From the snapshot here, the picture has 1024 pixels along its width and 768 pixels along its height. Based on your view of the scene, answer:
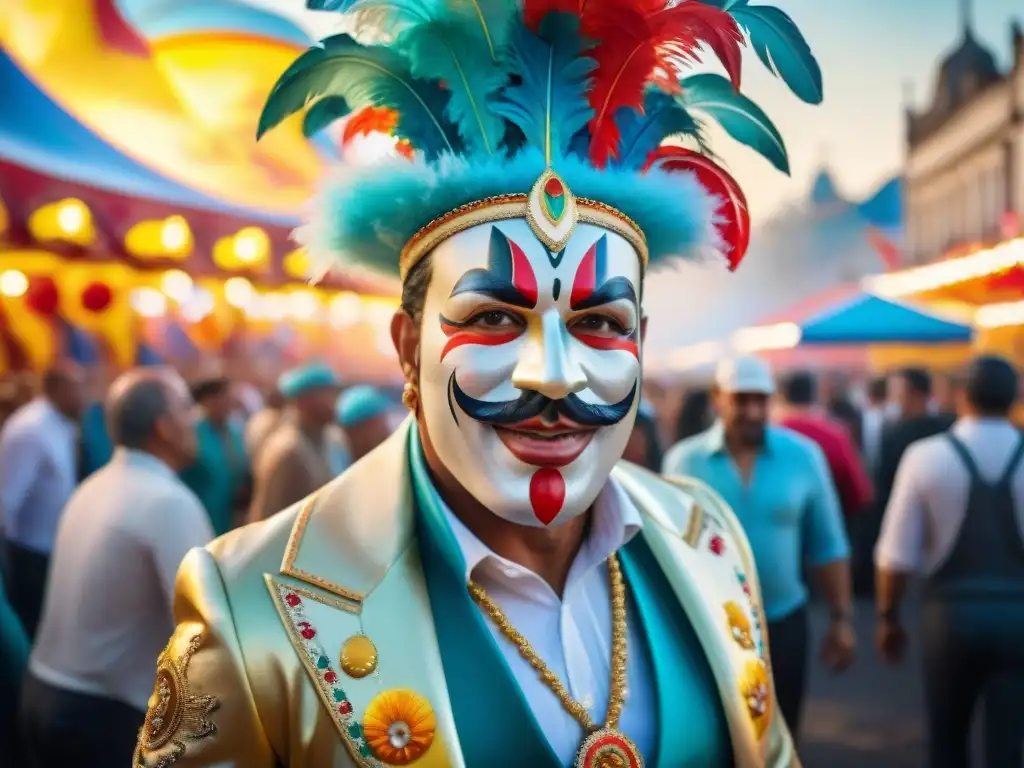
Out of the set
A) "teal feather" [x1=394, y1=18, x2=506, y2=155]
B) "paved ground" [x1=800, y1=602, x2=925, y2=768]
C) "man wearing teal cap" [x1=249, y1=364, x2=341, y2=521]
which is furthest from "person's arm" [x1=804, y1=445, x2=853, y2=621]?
"teal feather" [x1=394, y1=18, x2=506, y2=155]

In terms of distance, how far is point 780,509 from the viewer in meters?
3.97

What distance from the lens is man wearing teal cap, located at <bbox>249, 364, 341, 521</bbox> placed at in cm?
454

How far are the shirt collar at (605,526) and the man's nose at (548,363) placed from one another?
316 millimetres

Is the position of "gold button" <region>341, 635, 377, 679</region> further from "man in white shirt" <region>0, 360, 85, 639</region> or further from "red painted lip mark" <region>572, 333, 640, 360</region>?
"man in white shirt" <region>0, 360, 85, 639</region>

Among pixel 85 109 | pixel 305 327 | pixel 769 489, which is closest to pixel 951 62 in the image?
pixel 305 327

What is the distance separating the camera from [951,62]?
29062 millimetres

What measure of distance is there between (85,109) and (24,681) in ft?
26.2

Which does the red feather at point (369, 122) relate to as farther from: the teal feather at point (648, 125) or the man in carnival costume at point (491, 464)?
the teal feather at point (648, 125)

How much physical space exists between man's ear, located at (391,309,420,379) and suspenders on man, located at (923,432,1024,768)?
273 cm

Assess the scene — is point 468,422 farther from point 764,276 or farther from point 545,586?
point 764,276

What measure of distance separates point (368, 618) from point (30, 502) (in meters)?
3.85

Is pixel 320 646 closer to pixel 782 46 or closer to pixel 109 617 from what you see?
pixel 782 46

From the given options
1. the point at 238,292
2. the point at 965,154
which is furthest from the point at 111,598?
the point at 965,154

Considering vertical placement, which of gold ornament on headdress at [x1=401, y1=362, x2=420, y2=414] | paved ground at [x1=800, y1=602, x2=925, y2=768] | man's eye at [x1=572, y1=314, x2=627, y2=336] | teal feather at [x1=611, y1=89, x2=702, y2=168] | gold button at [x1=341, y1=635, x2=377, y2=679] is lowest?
paved ground at [x1=800, y1=602, x2=925, y2=768]
